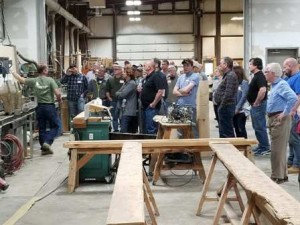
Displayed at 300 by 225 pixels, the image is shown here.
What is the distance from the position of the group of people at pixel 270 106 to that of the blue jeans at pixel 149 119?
37.8 inches

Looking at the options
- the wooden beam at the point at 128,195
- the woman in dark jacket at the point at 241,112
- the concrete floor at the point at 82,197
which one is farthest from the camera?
the woman in dark jacket at the point at 241,112

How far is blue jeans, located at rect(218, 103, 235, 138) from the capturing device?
23.0 feet

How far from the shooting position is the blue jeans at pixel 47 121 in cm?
790

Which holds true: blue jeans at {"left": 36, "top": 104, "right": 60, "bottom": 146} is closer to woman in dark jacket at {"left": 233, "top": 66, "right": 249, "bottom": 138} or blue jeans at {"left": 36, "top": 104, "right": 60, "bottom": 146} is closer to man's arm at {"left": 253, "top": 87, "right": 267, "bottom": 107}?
woman in dark jacket at {"left": 233, "top": 66, "right": 249, "bottom": 138}

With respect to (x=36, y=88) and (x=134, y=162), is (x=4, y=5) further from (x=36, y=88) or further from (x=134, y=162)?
(x=134, y=162)

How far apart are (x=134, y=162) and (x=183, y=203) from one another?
4.25ft

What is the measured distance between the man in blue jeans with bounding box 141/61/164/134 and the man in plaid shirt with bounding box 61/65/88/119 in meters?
3.04

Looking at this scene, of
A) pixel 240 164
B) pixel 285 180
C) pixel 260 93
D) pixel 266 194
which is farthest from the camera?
pixel 260 93

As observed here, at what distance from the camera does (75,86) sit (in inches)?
386

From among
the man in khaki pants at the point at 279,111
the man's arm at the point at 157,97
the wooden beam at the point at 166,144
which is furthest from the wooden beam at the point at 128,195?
the man's arm at the point at 157,97

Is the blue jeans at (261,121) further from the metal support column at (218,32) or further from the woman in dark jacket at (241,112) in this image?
the metal support column at (218,32)

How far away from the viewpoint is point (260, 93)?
23.1 ft

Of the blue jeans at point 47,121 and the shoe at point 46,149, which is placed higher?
the blue jeans at point 47,121

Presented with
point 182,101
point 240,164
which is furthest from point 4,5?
point 240,164
